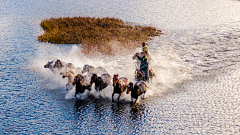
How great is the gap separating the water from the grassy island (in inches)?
46.1

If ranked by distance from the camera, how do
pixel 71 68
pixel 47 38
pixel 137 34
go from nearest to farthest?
pixel 71 68 < pixel 47 38 < pixel 137 34

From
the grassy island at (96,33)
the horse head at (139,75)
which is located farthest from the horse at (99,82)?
the grassy island at (96,33)

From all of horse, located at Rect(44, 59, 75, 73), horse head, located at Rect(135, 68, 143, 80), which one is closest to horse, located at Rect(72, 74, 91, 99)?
horse, located at Rect(44, 59, 75, 73)

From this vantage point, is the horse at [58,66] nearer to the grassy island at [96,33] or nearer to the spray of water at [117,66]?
the spray of water at [117,66]

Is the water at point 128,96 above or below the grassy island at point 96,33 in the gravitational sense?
below

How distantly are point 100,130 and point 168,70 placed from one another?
25.3 ft

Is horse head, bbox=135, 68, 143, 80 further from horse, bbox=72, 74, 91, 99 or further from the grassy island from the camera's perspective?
the grassy island

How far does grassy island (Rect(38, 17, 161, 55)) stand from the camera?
21391mm

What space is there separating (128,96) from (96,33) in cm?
1340

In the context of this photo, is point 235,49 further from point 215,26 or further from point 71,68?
point 71,68

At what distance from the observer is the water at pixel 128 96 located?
993cm

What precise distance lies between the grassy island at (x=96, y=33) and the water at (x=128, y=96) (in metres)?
1.17

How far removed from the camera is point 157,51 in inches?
774

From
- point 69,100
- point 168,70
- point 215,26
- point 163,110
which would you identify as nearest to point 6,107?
point 69,100
